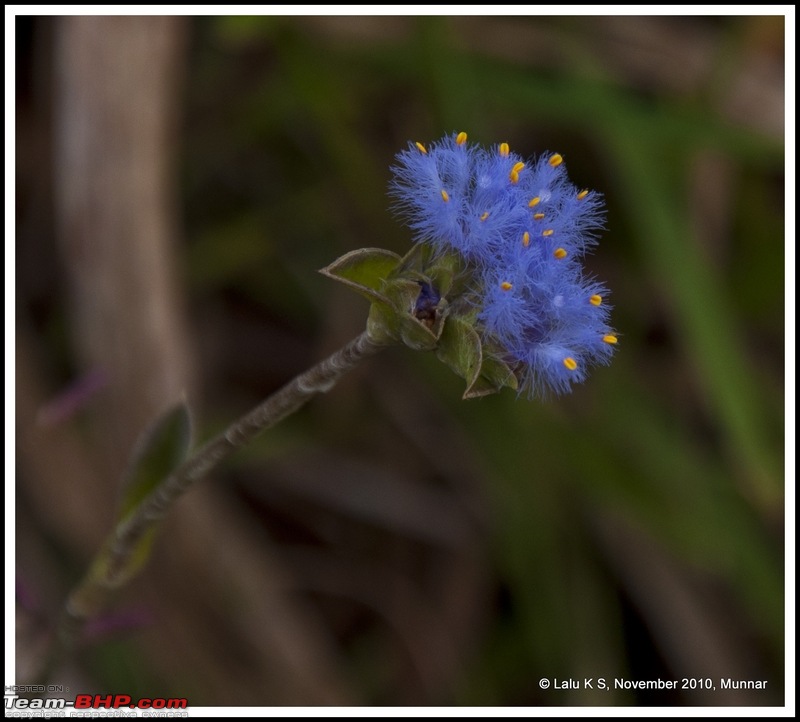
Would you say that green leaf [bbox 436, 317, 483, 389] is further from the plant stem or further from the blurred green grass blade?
the blurred green grass blade

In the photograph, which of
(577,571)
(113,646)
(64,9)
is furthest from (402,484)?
(64,9)

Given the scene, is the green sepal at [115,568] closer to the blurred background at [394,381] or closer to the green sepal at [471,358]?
the green sepal at [471,358]

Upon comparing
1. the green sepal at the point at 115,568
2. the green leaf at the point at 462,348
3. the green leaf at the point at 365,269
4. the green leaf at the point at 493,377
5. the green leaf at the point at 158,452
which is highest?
the green leaf at the point at 365,269

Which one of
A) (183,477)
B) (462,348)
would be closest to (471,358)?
(462,348)

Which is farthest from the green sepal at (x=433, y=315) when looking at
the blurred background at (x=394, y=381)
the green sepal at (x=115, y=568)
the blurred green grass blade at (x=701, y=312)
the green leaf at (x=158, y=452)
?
the blurred green grass blade at (x=701, y=312)

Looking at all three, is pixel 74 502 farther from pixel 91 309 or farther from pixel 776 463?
pixel 776 463

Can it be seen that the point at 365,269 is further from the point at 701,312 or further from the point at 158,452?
the point at 701,312

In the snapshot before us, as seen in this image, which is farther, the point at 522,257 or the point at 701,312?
the point at 701,312
